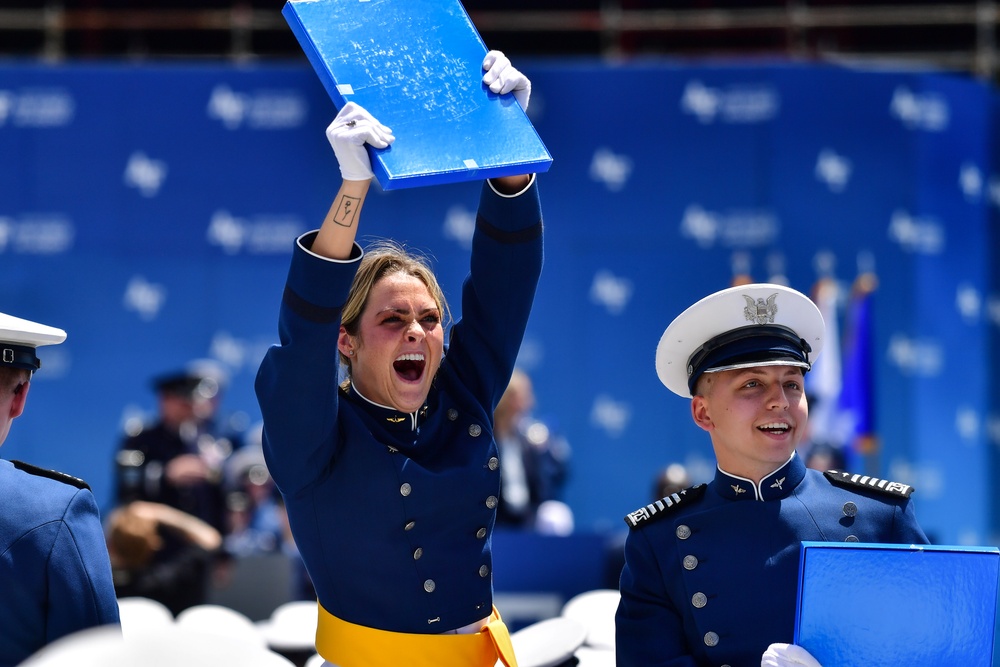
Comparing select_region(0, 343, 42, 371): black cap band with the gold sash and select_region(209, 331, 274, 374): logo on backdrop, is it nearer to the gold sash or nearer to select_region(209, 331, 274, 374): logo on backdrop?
the gold sash

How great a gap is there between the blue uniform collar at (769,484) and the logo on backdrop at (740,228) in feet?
22.4

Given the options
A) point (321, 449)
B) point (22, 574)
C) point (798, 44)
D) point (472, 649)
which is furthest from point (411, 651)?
→ point (798, 44)

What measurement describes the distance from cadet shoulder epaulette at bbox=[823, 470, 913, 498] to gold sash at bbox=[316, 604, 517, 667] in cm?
84

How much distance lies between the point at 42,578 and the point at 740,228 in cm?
767

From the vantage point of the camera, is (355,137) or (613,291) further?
(613,291)

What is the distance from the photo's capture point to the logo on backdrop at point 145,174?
9625mm

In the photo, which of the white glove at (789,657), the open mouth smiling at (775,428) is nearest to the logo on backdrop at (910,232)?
the open mouth smiling at (775,428)

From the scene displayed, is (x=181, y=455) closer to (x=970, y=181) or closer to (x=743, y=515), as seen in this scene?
(x=743, y=515)

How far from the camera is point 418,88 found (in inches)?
112

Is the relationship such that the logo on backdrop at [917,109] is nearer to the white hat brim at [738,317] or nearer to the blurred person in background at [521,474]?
the blurred person in background at [521,474]

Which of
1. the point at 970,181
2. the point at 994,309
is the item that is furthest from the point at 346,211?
the point at 994,309

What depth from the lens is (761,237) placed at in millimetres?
9680

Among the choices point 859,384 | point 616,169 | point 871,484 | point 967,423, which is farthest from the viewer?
point 967,423

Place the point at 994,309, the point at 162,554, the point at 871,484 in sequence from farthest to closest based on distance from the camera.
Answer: the point at 994,309, the point at 162,554, the point at 871,484
